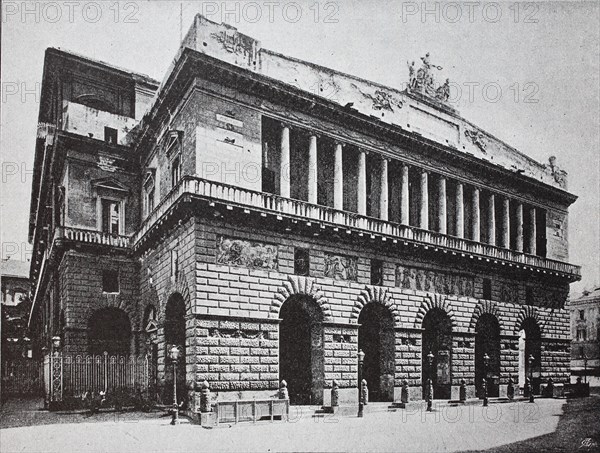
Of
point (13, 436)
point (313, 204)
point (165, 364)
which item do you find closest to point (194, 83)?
point (313, 204)

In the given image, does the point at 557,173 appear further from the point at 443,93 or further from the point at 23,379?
the point at 23,379

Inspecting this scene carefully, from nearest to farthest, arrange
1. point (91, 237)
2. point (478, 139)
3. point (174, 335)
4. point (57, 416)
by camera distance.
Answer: point (57, 416) → point (174, 335) → point (91, 237) → point (478, 139)

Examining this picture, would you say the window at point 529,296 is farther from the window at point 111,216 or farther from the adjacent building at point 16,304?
the adjacent building at point 16,304

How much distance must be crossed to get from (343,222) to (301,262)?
2.41 meters

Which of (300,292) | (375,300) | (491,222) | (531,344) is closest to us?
(300,292)

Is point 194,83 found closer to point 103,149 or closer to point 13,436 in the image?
point 103,149

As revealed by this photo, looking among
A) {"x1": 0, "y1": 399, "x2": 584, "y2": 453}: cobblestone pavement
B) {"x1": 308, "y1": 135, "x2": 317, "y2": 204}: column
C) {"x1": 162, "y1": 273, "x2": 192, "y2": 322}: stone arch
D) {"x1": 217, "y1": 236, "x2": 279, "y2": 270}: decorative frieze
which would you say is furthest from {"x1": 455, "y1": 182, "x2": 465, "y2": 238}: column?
{"x1": 162, "y1": 273, "x2": 192, "y2": 322}: stone arch

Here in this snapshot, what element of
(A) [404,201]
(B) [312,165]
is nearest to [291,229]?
(B) [312,165]

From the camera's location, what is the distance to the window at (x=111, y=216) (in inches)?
1086

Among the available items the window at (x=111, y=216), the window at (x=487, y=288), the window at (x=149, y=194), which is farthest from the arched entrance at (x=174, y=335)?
the window at (x=487, y=288)

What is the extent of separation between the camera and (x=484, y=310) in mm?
28672

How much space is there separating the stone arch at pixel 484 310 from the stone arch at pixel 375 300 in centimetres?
504

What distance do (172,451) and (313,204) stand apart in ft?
36.8

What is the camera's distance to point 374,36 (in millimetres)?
16375
